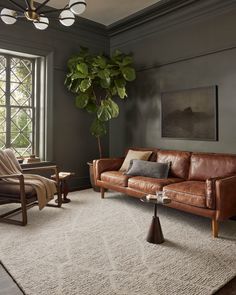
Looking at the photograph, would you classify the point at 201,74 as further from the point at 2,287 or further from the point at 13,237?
the point at 2,287

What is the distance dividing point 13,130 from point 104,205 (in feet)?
6.79

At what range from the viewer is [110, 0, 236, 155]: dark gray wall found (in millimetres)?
3830

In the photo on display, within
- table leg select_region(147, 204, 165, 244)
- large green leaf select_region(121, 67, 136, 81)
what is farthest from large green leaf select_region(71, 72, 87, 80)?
table leg select_region(147, 204, 165, 244)

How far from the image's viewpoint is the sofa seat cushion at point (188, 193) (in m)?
2.95

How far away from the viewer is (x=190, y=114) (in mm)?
4254

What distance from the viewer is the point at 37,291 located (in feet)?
6.18

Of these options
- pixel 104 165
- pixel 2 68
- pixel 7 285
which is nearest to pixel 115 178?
pixel 104 165

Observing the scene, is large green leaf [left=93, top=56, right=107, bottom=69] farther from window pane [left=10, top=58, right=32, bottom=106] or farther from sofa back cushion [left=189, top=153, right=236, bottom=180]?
sofa back cushion [left=189, top=153, right=236, bottom=180]

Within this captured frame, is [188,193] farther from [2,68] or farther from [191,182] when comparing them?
[2,68]

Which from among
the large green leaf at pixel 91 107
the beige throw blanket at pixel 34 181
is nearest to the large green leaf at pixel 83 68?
the large green leaf at pixel 91 107

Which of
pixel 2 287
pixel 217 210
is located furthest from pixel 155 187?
pixel 2 287

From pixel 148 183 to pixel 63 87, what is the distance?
8.37 ft

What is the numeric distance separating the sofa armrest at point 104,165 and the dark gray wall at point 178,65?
0.74 m

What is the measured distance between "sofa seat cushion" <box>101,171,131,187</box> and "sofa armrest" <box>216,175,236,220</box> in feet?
4.78
